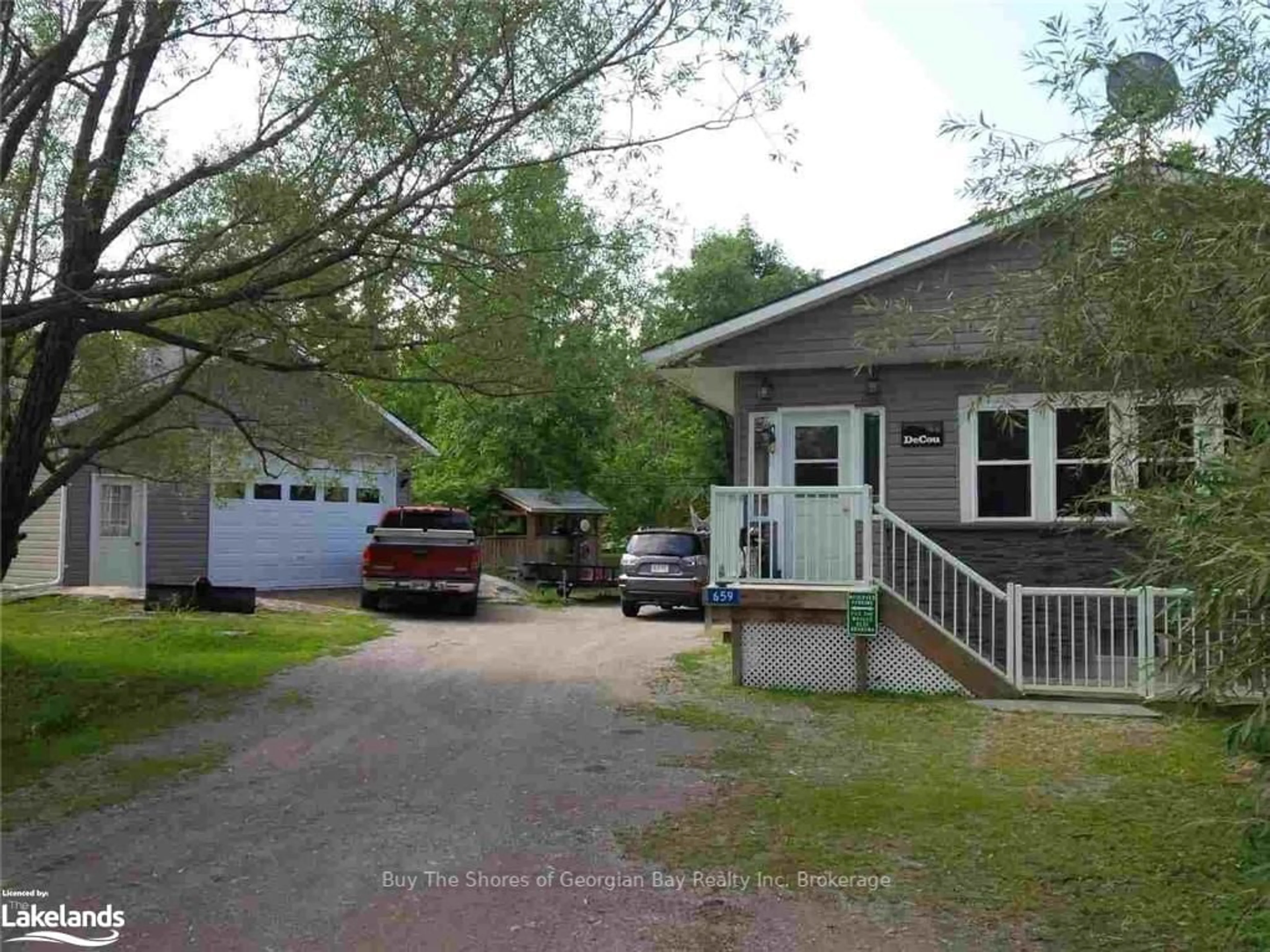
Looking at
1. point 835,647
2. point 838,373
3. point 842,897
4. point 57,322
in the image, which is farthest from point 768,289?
point 842,897

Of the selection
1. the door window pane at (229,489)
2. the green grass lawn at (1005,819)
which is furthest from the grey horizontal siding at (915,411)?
the door window pane at (229,489)

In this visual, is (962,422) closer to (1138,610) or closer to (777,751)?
(1138,610)

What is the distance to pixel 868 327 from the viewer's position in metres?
11.9

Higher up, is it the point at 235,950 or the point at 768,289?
the point at 768,289

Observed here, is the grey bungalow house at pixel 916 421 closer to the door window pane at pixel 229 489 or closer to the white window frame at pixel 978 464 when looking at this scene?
the white window frame at pixel 978 464

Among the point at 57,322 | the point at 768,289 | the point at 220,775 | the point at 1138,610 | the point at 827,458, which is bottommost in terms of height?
the point at 220,775

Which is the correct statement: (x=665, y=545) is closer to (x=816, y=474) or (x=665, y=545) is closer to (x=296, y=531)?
(x=816, y=474)

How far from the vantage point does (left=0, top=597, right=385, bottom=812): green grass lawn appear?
314 inches

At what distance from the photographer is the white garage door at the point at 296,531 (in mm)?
21000

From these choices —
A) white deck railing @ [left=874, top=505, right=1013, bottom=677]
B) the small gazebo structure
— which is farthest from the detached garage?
white deck railing @ [left=874, top=505, right=1013, bottom=677]

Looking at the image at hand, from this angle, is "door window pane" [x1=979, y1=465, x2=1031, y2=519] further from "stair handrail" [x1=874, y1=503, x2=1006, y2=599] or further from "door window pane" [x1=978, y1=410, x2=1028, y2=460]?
"stair handrail" [x1=874, y1=503, x2=1006, y2=599]

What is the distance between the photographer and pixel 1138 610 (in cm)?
877

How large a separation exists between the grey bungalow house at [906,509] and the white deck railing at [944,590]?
0.13 ft

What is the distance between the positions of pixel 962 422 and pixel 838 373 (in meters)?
1.48
